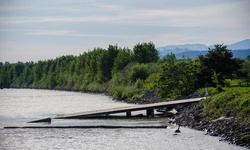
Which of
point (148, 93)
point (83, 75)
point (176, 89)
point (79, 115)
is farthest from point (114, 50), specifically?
point (79, 115)

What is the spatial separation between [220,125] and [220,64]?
108 ft

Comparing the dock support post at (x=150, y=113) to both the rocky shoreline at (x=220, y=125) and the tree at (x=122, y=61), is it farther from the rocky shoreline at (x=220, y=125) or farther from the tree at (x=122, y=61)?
the tree at (x=122, y=61)

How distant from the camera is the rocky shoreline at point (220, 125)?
142 ft

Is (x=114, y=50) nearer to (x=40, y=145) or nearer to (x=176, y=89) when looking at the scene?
Answer: (x=176, y=89)

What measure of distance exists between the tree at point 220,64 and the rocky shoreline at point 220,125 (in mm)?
19166

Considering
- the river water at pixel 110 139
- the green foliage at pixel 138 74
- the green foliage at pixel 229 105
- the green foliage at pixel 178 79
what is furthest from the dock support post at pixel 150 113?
the green foliage at pixel 138 74

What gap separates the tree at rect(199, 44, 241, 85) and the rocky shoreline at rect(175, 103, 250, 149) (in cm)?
1917

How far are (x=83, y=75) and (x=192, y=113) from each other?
138290 mm

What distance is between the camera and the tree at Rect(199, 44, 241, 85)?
81750 mm

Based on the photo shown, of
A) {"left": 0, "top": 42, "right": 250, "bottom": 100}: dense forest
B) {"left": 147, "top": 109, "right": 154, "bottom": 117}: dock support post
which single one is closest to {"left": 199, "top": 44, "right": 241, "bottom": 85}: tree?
{"left": 0, "top": 42, "right": 250, "bottom": 100}: dense forest

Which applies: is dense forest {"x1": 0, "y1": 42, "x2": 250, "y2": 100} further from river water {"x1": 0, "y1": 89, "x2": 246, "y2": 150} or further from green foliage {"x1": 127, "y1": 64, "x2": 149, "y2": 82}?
river water {"x1": 0, "y1": 89, "x2": 246, "y2": 150}

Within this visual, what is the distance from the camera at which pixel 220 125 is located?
49719mm

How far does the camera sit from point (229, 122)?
4881 cm

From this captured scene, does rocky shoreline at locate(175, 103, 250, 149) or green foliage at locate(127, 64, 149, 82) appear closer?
rocky shoreline at locate(175, 103, 250, 149)
